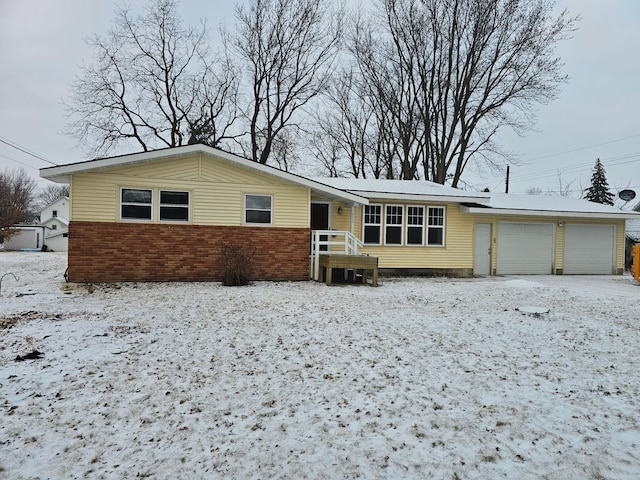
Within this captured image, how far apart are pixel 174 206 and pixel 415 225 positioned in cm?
829

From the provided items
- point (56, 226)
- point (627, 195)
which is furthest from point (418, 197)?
point (56, 226)

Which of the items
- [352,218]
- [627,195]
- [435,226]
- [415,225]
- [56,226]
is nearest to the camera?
[352,218]

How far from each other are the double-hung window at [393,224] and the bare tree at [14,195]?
84.4ft

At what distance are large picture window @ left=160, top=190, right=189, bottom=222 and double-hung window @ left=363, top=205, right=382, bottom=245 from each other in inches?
242

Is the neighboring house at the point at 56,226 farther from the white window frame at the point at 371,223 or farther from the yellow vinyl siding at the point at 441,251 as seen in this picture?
the yellow vinyl siding at the point at 441,251

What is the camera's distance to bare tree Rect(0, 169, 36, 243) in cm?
2729

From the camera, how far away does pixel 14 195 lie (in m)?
48.8

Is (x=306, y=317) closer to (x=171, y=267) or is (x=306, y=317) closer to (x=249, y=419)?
(x=249, y=419)

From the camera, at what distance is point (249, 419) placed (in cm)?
329

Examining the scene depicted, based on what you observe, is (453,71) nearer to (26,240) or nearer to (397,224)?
(397,224)

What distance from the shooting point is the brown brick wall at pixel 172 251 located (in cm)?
1065

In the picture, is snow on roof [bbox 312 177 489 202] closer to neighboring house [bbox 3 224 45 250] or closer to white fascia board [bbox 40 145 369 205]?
white fascia board [bbox 40 145 369 205]

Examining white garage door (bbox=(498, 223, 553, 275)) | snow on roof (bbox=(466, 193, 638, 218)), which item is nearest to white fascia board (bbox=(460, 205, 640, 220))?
snow on roof (bbox=(466, 193, 638, 218))

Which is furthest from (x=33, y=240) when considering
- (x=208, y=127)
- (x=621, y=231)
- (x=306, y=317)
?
(x=621, y=231)
